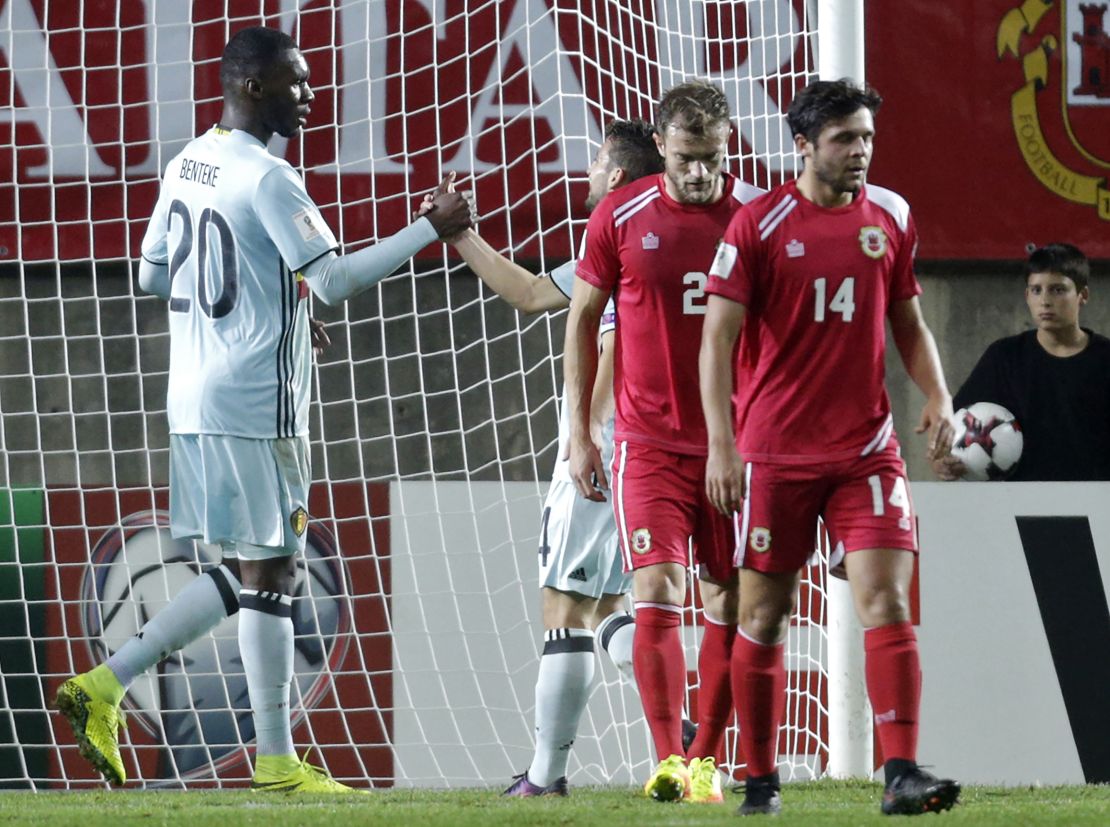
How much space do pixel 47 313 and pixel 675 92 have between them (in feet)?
13.2

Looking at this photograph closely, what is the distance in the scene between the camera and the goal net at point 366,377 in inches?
207

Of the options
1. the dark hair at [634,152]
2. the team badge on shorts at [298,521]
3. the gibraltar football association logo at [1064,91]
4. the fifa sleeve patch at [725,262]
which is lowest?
the team badge on shorts at [298,521]

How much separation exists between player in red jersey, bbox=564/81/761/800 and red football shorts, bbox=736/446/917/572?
37cm

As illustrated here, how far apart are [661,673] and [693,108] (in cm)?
118

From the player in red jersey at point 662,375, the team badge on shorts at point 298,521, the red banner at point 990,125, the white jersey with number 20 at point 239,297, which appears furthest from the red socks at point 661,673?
the red banner at point 990,125

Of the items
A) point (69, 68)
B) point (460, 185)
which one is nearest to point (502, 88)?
point (460, 185)

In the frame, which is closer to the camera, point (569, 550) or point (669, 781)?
point (669, 781)

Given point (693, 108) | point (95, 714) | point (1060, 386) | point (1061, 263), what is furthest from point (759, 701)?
point (1061, 263)

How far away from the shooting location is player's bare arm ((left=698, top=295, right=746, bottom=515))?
11.1ft

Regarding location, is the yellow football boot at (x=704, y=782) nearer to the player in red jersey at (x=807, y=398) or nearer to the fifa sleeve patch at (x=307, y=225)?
the player in red jersey at (x=807, y=398)

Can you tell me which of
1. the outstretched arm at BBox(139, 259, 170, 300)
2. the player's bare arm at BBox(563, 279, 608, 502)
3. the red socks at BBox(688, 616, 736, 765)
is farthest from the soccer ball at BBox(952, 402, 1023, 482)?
the outstretched arm at BBox(139, 259, 170, 300)

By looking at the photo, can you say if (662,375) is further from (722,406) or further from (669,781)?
(669,781)

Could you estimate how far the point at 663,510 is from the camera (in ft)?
12.5

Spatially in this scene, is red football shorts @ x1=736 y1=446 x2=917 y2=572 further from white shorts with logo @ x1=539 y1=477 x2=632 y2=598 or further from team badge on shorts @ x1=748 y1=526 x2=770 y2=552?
white shorts with logo @ x1=539 y1=477 x2=632 y2=598
